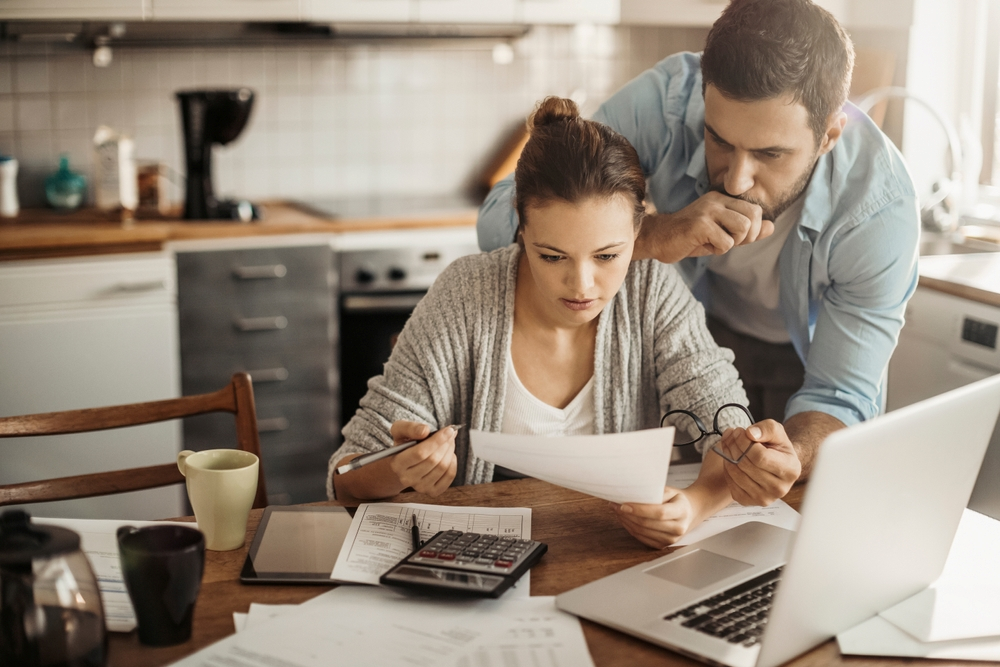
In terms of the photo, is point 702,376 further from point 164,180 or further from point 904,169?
point 164,180

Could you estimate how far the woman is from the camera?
1339 millimetres

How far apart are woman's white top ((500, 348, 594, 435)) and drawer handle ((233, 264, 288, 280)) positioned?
1.39 meters

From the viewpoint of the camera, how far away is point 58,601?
761 mm

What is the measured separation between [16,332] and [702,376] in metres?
1.86

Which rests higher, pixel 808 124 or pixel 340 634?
pixel 808 124

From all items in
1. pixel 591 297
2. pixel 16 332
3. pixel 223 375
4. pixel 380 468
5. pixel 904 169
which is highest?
pixel 904 169

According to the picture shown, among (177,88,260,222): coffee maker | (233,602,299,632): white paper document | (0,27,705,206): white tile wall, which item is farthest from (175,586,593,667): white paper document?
(0,27,705,206): white tile wall

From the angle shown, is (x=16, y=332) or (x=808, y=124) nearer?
(x=808, y=124)

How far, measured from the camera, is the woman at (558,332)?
1.34 meters

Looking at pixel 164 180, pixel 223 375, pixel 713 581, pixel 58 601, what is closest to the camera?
pixel 58 601

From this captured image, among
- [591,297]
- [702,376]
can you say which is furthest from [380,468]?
[702,376]

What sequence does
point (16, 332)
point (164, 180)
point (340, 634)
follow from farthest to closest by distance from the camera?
1. point (164, 180)
2. point (16, 332)
3. point (340, 634)

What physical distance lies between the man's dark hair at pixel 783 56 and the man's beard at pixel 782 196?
3.9 inches

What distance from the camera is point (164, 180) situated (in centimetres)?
298
